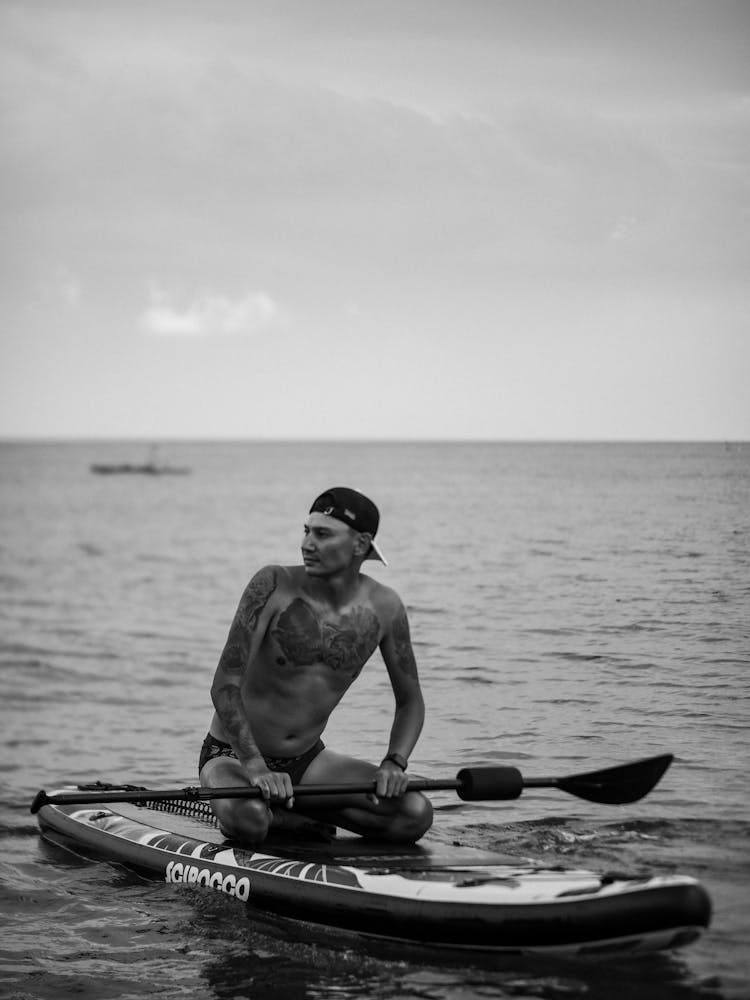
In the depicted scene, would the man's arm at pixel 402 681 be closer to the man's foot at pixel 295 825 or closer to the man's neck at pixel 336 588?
the man's neck at pixel 336 588

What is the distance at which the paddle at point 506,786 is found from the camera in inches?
244

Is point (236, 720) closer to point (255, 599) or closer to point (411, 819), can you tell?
point (255, 599)

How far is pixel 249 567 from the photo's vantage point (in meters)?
32.0

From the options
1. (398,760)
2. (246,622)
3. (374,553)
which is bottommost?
(398,760)

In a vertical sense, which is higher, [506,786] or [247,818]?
[506,786]

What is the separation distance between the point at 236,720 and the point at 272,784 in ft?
1.36

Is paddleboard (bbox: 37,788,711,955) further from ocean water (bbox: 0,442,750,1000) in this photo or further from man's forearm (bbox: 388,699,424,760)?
man's forearm (bbox: 388,699,424,760)

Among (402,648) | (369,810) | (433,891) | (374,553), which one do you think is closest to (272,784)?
(369,810)

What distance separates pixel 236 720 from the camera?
20.5 feet

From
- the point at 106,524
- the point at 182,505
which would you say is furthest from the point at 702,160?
the point at 182,505

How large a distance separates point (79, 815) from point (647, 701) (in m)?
3.80

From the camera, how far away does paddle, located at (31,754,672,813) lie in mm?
6195

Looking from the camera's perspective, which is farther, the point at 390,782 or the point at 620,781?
the point at 620,781

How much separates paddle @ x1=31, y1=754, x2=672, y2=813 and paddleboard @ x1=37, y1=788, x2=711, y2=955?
1.08ft
